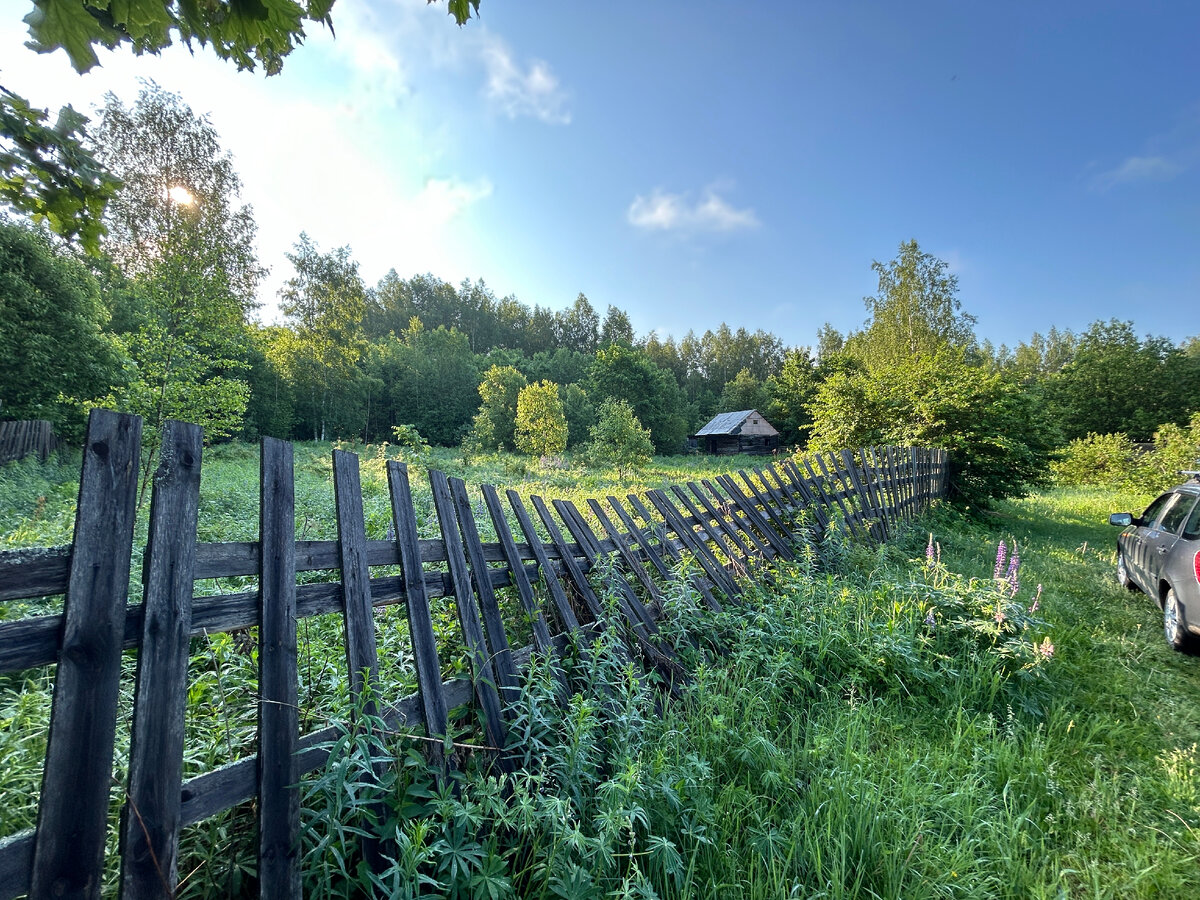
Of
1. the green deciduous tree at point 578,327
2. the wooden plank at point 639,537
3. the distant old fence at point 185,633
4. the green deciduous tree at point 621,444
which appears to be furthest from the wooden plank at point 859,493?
the green deciduous tree at point 578,327

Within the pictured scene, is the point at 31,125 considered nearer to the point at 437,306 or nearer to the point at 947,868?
the point at 947,868

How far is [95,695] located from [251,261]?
93.2 ft

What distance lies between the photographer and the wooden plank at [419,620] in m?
1.82

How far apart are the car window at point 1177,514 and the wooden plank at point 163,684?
23.7 ft

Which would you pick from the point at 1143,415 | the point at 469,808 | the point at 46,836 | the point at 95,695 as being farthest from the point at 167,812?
the point at 1143,415

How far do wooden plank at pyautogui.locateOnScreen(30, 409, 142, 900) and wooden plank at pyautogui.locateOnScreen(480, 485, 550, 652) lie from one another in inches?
53.1

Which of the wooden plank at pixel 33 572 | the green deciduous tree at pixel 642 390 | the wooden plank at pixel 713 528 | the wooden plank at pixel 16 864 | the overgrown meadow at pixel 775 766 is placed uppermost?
the green deciduous tree at pixel 642 390

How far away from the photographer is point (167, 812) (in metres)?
1.21

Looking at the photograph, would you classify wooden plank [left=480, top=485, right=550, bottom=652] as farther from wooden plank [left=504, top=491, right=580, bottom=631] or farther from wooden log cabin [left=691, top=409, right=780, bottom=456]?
wooden log cabin [left=691, top=409, right=780, bottom=456]

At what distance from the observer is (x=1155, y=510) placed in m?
5.58

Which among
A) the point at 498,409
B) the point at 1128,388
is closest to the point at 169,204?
the point at 498,409

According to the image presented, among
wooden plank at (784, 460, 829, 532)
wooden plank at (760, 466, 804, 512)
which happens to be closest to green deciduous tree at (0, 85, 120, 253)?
wooden plank at (760, 466, 804, 512)

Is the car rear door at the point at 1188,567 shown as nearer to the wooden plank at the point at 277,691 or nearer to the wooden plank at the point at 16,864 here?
the wooden plank at the point at 277,691

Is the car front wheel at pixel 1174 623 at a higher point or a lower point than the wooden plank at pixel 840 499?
lower
